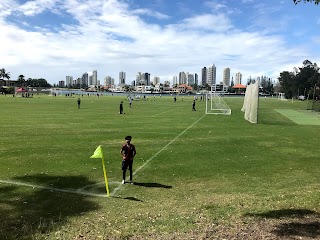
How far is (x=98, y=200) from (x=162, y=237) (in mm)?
3666

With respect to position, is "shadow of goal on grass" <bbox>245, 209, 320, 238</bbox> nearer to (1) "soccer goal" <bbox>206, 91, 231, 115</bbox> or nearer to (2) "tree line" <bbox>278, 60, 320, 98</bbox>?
(1) "soccer goal" <bbox>206, 91, 231, 115</bbox>

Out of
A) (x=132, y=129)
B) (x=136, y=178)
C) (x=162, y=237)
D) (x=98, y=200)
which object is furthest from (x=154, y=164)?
(x=132, y=129)

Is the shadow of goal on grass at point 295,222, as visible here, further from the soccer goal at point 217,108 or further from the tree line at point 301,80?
the tree line at point 301,80

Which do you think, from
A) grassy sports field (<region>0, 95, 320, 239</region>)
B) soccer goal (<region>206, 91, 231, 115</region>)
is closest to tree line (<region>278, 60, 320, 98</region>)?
soccer goal (<region>206, 91, 231, 115</region>)

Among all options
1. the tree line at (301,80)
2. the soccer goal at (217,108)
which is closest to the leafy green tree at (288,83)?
the tree line at (301,80)

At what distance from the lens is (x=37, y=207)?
30.3 feet

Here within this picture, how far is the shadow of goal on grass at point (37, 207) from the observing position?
7656 mm

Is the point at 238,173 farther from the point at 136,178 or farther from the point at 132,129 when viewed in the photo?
the point at 132,129

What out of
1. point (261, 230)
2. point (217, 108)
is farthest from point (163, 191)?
point (217, 108)

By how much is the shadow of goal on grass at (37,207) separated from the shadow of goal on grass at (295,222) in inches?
183

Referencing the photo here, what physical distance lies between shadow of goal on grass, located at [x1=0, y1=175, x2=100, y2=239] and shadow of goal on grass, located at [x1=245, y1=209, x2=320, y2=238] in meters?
4.64

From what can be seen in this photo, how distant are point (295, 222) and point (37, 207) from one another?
21.4ft

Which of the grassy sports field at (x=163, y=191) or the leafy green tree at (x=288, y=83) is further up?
the leafy green tree at (x=288, y=83)

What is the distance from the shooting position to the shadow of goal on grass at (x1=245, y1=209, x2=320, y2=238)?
6.84 meters
